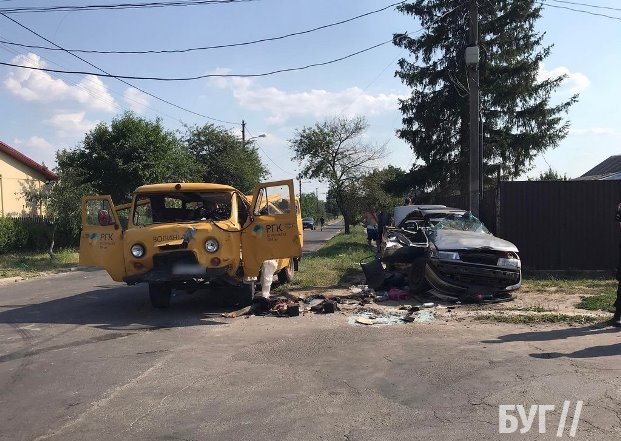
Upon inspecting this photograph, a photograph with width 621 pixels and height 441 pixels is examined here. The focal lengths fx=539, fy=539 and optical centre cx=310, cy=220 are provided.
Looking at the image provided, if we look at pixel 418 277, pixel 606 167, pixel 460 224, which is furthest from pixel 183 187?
pixel 606 167

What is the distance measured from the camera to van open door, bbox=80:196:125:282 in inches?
370

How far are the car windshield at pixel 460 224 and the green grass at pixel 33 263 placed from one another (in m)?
12.3

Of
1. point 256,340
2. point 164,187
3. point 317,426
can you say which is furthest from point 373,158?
point 317,426

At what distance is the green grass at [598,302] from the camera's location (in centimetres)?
900

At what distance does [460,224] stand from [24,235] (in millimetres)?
19209

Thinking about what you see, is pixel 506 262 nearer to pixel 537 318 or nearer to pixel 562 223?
pixel 537 318

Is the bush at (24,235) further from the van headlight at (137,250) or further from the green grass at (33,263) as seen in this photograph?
the van headlight at (137,250)

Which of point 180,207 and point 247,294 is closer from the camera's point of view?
point 247,294

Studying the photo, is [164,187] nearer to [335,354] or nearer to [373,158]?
[335,354]

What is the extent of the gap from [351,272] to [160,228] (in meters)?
6.55

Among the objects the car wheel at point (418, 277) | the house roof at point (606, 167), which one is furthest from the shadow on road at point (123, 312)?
the house roof at point (606, 167)

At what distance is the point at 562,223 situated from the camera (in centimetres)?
1322

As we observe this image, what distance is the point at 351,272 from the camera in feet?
47.2

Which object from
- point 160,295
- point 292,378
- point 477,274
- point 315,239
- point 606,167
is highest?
point 606,167
